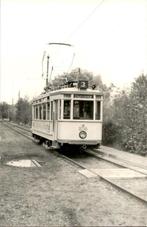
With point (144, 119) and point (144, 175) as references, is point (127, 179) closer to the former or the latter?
point (144, 175)

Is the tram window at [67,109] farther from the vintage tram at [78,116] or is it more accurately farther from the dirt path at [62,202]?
the dirt path at [62,202]

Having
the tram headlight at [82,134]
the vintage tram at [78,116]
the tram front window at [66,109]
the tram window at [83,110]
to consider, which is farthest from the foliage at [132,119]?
the tram front window at [66,109]

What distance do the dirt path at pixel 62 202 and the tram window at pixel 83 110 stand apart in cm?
477

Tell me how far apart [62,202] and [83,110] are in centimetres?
954

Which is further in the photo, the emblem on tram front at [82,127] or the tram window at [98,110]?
the tram window at [98,110]

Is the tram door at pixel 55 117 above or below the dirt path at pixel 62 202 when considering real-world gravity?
above

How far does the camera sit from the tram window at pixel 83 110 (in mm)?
18531

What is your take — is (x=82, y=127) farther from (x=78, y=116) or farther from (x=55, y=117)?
(x=55, y=117)

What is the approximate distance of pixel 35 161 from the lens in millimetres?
A: 17297

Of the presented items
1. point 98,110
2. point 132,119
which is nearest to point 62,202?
point 98,110

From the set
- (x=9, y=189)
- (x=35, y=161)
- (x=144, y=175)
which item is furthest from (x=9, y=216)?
(x=35, y=161)

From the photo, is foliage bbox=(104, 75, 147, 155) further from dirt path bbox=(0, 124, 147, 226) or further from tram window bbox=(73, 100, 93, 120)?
dirt path bbox=(0, 124, 147, 226)

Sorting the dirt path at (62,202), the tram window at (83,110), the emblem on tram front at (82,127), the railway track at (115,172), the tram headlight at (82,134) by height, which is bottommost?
the dirt path at (62,202)

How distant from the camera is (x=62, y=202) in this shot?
30.7 feet
